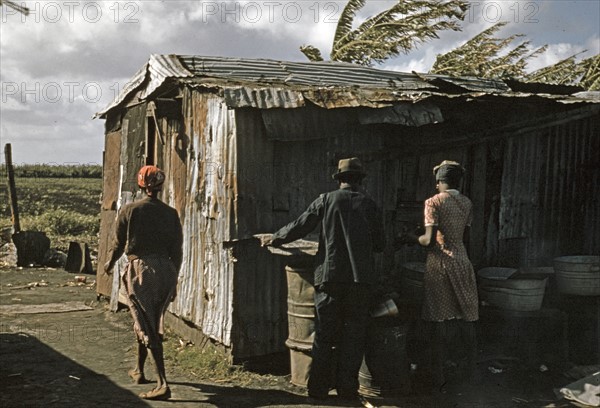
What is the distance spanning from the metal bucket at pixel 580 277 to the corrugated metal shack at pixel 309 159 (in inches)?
48.1

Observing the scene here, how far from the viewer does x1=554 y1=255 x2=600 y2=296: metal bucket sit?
8.45 m

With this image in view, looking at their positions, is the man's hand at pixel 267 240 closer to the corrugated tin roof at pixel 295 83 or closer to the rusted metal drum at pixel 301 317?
the rusted metal drum at pixel 301 317

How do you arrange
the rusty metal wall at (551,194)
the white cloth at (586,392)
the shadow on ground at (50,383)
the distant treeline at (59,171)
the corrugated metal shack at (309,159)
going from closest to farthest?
the white cloth at (586,392), the shadow on ground at (50,383), the corrugated metal shack at (309,159), the rusty metal wall at (551,194), the distant treeline at (59,171)

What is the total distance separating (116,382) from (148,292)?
146cm

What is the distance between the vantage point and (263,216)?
26.6 feet

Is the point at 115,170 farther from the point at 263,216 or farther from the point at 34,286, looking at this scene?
the point at 263,216

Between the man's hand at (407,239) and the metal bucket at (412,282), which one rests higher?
the man's hand at (407,239)

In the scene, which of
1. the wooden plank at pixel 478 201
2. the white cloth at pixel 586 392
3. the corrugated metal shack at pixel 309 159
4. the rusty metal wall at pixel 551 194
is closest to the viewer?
the white cloth at pixel 586 392

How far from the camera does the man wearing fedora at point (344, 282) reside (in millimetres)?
6629

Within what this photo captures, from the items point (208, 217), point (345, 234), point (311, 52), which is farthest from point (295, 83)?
point (311, 52)

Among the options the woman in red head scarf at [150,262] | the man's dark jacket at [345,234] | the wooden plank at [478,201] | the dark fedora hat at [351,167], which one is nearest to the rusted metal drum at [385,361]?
the man's dark jacket at [345,234]

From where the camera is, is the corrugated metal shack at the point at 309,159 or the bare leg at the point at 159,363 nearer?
the bare leg at the point at 159,363

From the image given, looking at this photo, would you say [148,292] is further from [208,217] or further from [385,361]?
[385,361]

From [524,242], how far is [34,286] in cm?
1008
